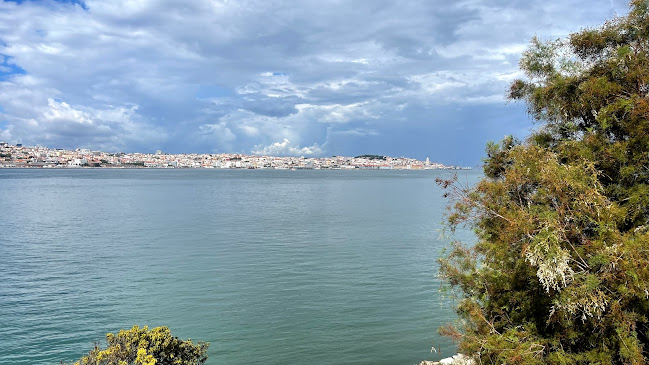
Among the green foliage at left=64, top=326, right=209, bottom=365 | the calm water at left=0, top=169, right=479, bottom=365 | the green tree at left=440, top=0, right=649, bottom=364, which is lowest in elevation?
the calm water at left=0, top=169, right=479, bottom=365

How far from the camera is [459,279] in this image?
12523 mm

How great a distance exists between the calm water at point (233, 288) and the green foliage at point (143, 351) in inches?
170

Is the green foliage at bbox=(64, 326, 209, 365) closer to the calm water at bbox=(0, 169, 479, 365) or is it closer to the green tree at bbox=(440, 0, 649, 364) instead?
the calm water at bbox=(0, 169, 479, 365)

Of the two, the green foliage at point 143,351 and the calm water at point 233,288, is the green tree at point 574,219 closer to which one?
the calm water at point 233,288

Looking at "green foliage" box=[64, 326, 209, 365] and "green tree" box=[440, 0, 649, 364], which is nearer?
"green tree" box=[440, 0, 649, 364]

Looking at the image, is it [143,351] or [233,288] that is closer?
[143,351]

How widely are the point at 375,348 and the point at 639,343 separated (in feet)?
29.3

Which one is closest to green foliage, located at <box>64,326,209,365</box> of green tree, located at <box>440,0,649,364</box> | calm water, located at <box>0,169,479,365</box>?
calm water, located at <box>0,169,479,365</box>

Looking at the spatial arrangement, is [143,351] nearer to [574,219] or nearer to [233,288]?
[574,219]

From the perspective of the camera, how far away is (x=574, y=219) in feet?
27.0

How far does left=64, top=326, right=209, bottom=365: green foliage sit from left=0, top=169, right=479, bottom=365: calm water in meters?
4.33

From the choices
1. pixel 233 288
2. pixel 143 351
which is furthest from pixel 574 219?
pixel 233 288

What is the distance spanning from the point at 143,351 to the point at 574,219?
8.45 m

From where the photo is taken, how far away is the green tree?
7609 mm
